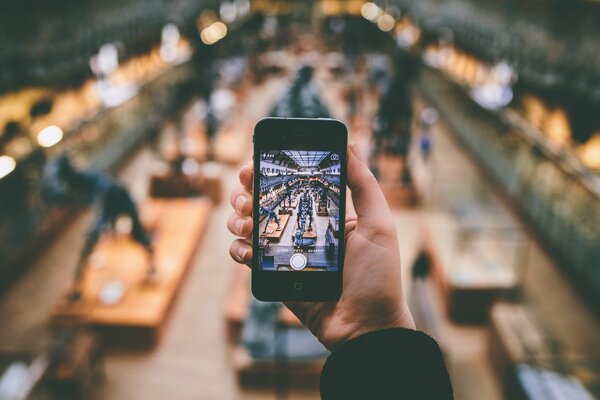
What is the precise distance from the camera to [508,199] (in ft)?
39.6

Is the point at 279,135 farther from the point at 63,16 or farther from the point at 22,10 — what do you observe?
the point at 63,16

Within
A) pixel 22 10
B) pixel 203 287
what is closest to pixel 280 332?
pixel 203 287

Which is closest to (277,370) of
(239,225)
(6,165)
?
(239,225)

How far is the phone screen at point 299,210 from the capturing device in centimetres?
195

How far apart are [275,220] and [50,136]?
443 inches

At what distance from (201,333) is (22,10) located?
750 cm

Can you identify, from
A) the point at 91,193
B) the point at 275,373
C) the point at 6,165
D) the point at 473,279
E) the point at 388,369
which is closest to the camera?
the point at 388,369

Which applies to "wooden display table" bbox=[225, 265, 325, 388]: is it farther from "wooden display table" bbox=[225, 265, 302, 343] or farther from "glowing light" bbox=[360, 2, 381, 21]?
"glowing light" bbox=[360, 2, 381, 21]

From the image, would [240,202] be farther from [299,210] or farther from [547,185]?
[547,185]

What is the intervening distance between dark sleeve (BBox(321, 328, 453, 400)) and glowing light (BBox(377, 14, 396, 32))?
36.7 m

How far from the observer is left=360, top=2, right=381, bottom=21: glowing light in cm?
4091

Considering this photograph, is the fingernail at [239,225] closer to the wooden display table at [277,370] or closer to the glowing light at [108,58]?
the wooden display table at [277,370]

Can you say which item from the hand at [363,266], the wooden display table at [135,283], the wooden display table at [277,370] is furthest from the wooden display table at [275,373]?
the hand at [363,266]

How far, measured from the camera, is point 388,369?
152 centimetres
